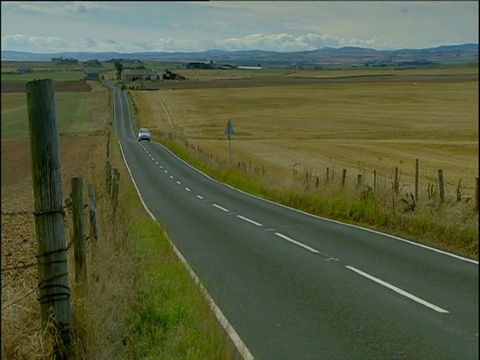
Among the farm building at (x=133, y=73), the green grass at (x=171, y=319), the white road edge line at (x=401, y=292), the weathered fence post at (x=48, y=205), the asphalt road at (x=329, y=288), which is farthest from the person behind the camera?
the farm building at (x=133, y=73)

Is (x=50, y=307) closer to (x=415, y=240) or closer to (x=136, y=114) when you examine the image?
(x=415, y=240)

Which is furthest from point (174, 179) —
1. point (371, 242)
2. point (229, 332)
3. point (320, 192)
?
point (229, 332)

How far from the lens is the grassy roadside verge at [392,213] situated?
12.5 metres

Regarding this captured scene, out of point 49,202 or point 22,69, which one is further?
point 49,202

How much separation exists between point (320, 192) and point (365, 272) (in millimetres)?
10407

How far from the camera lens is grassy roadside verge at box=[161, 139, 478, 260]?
12461mm

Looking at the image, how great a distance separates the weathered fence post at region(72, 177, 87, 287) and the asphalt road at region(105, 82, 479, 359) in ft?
6.75

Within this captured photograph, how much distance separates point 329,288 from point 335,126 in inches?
2260

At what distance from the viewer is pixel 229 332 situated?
7.01m

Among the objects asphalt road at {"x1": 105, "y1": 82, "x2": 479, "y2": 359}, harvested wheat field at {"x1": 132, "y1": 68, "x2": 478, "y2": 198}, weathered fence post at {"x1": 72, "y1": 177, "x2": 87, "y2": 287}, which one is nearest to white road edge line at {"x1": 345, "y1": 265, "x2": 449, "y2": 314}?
asphalt road at {"x1": 105, "y1": 82, "x2": 479, "y2": 359}

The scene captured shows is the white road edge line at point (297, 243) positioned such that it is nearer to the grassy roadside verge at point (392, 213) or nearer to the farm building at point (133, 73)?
the grassy roadside verge at point (392, 213)

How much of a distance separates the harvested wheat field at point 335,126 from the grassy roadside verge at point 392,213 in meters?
1.38

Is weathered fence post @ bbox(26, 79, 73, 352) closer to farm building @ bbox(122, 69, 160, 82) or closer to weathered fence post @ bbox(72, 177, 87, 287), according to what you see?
weathered fence post @ bbox(72, 177, 87, 287)

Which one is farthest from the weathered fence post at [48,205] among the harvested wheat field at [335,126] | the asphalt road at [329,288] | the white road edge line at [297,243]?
the white road edge line at [297,243]
